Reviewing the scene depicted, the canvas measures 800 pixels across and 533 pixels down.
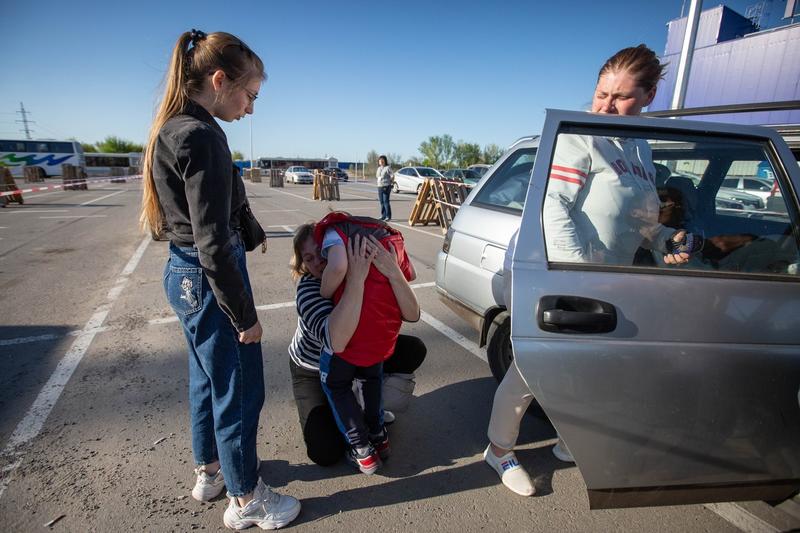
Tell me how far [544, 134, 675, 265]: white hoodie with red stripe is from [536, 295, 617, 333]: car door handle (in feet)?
0.87

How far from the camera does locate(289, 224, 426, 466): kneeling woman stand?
6.29ft

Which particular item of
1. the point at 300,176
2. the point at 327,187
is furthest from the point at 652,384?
the point at 300,176

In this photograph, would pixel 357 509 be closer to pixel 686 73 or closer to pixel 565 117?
pixel 565 117

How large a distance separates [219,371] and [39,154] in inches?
1748

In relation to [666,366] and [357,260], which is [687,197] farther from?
[357,260]

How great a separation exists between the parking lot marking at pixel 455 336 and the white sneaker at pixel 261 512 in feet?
6.29

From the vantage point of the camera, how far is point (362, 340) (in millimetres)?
2039

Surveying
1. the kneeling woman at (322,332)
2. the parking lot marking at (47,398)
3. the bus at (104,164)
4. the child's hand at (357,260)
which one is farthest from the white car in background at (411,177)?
the bus at (104,164)

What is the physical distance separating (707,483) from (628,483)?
0.31 metres

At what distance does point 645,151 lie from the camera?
185 centimetres

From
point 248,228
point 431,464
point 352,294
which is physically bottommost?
point 431,464

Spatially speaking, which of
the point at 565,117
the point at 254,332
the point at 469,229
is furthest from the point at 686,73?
the point at 254,332

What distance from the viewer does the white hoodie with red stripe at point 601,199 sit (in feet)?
5.42

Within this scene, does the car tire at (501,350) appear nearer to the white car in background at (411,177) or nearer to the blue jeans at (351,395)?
the blue jeans at (351,395)
